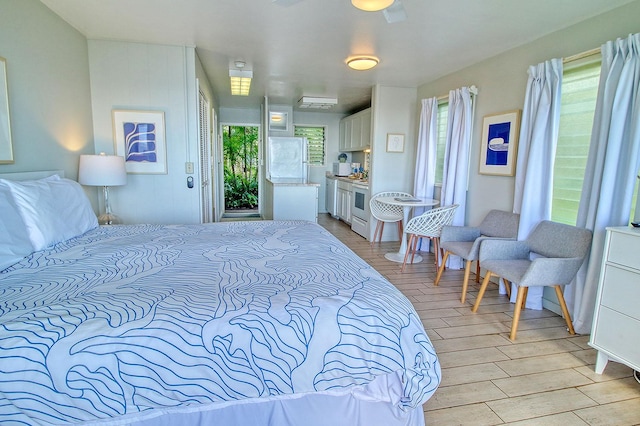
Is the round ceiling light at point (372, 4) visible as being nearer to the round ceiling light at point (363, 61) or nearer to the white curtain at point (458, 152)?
the round ceiling light at point (363, 61)

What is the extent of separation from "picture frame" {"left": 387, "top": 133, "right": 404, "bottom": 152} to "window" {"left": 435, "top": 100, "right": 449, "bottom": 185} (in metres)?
0.62

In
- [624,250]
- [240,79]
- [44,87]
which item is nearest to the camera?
[624,250]

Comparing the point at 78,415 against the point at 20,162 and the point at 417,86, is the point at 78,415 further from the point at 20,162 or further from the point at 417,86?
the point at 417,86

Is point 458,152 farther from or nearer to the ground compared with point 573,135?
nearer to the ground

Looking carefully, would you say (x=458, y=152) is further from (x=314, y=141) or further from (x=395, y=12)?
(x=314, y=141)

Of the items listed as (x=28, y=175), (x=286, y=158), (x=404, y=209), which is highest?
(x=286, y=158)

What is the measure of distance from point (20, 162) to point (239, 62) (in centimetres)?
239

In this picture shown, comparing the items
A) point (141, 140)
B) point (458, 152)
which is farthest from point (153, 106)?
point (458, 152)

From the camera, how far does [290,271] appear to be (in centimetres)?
160

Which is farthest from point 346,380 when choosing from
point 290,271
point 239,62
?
point 239,62

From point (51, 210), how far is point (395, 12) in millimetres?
2411

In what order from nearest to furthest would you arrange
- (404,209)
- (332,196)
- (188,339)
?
(188,339), (404,209), (332,196)

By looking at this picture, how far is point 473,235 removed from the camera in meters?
3.51

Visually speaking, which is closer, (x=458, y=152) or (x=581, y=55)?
(x=581, y=55)
